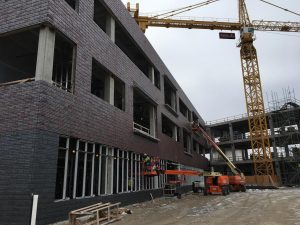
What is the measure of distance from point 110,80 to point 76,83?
181 inches

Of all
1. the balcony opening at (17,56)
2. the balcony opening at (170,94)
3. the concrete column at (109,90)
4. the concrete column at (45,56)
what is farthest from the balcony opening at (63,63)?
the balcony opening at (170,94)

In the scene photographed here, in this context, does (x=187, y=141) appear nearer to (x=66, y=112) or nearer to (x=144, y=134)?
(x=144, y=134)

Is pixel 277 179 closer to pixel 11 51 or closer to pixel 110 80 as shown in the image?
pixel 110 80

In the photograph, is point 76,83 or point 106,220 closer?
point 106,220

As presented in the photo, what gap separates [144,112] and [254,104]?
3258 centimetres

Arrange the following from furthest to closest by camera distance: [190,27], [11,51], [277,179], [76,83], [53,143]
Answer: [190,27] < [277,179] < [11,51] < [76,83] < [53,143]

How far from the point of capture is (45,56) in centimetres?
1220

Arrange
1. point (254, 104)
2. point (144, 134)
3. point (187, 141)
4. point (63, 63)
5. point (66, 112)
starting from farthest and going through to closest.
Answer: point (254, 104) < point (187, 141) < point (144, 134) < point (63, 63) < point (66, 112)

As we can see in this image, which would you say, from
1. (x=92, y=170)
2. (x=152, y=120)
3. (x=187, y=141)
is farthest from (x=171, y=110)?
(x=92, y=170)

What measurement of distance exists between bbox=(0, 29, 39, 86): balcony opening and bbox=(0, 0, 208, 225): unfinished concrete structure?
55 millimetres

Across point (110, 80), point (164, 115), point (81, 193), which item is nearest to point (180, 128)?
point (164, 115)

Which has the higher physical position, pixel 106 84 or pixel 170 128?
pixel 170 128

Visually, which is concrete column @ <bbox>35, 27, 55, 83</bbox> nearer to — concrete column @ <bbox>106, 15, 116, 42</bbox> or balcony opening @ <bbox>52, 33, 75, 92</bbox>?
balcony opening @ <bbox>52, 33, 75, 92</bbox>

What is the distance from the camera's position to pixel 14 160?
36.2ft
